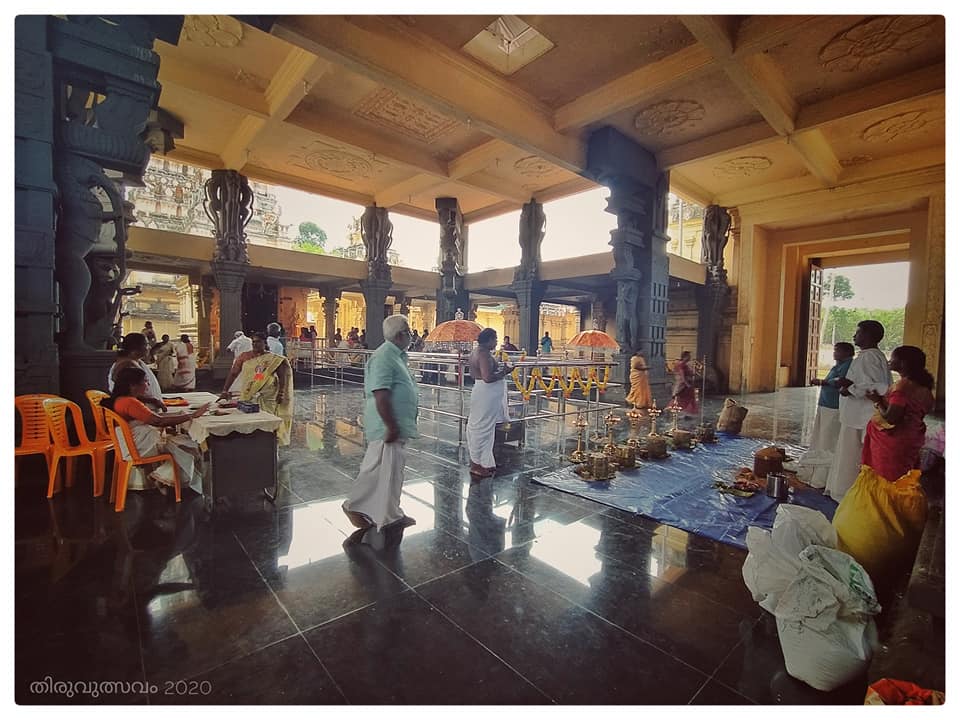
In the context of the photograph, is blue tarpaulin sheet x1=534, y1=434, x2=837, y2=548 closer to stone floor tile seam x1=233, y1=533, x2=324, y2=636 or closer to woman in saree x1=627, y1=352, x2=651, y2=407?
stone floor tile seam x1=233, y1=533, x2=324, y2=636

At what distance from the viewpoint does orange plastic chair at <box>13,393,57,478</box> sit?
11.5 ft

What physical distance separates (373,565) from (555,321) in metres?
22.9

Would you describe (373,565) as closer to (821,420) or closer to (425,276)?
(821,420)

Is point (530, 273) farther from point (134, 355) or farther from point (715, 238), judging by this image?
point (134, 355)

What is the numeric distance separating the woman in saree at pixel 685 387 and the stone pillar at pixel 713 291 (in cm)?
517

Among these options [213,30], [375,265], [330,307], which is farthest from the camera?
[330,307]

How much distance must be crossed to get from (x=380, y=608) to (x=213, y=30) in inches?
293

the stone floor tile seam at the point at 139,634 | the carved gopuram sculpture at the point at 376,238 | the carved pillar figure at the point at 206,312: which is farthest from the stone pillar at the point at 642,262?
the carved pillar figure at the point at 206,312

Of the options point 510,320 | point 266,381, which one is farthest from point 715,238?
point 266,381

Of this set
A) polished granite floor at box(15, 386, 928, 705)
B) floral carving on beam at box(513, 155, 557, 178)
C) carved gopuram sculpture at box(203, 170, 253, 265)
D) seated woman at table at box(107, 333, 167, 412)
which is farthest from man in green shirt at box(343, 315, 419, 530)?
carved gopuram sculpture at box(203, 170, 253, 265)

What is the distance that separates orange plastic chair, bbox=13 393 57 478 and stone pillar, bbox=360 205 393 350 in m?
9.26

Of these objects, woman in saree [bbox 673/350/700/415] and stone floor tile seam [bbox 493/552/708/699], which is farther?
woman in saree [bbox 673/350/700/415]

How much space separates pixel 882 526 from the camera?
230 centimetres

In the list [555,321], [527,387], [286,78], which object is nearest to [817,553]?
[527,387]
